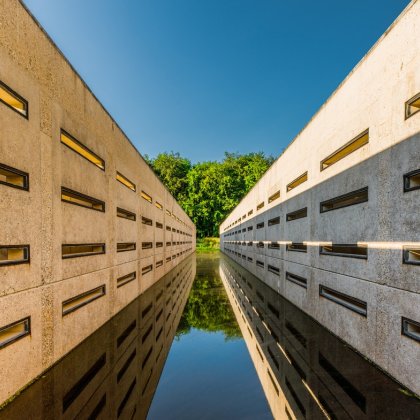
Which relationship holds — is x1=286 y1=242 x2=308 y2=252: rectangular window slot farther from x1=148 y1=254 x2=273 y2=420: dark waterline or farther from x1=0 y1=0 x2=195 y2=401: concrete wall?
x1=0 y1=0 x2=195 y2=401: concrete wall

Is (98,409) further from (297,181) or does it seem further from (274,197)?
(274,197)

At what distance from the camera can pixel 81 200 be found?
27.9ft

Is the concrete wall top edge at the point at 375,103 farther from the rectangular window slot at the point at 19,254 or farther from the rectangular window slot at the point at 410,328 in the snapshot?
the rectangular window slot at the point at 19,254

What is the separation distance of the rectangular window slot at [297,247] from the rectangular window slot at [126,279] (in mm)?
7450

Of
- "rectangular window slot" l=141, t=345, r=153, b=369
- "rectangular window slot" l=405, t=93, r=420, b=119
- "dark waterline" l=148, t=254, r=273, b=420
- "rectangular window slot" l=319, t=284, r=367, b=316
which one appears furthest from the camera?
"rectangular window slot" l=319, t=284, r=367, b=316

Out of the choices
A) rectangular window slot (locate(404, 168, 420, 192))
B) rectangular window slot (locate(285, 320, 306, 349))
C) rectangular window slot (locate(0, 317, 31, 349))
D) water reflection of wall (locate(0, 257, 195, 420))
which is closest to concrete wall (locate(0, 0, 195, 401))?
rectangular window slot (locate(0, 317, 31, 349))

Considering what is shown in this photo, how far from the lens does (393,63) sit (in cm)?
552

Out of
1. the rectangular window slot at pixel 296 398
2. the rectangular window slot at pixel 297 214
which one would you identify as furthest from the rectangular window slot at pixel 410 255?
the rectangular window slot at pixel 297 214

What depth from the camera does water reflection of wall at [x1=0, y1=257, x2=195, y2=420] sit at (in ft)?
14.7

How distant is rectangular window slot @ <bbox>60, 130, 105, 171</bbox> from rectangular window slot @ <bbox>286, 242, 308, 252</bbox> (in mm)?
8233

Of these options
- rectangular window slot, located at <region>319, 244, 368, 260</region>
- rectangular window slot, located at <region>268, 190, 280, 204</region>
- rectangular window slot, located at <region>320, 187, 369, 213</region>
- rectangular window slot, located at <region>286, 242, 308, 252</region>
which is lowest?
rectangular window slot, located at <region>286, 242, 308, 252</region>

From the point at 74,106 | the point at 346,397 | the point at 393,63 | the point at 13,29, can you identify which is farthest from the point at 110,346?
the point at 393,63

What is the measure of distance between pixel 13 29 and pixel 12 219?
144 inches

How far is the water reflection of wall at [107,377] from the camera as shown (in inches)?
176
